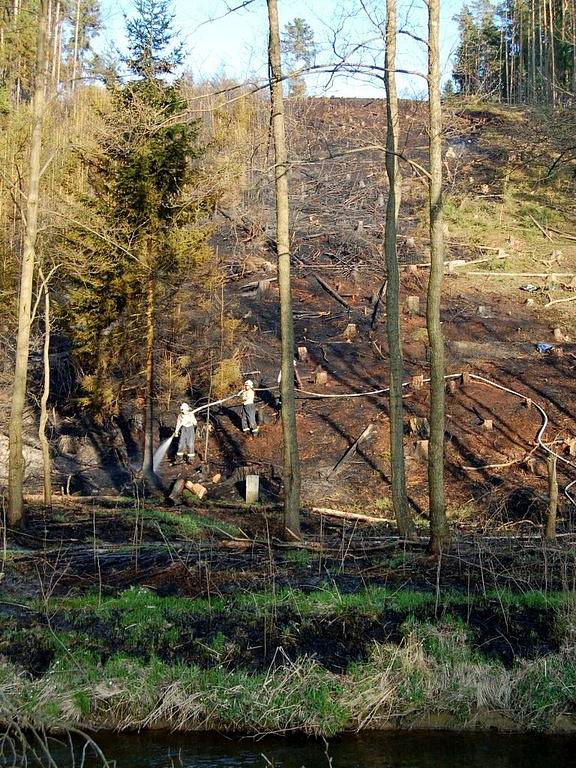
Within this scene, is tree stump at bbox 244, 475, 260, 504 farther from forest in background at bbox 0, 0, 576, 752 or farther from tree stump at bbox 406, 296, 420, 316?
tree stump at bbox 406, 296, 420, 316

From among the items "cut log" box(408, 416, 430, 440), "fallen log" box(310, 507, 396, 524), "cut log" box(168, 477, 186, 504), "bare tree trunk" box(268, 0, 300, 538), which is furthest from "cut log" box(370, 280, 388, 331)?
"bare tree trunk" box(268, 0, 300, 538)

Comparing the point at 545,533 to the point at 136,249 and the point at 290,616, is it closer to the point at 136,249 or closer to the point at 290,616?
the point at 290,616

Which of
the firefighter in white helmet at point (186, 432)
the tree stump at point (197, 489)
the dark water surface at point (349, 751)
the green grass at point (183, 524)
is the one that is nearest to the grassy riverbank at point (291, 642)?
the dark water surface at point (349, 751)

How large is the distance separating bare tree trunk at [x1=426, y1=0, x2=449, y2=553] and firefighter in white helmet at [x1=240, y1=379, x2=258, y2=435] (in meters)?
10.6

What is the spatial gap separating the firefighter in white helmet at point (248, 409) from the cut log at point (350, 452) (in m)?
2.69

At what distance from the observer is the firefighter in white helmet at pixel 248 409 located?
21.4 meters

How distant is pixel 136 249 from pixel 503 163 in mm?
27991

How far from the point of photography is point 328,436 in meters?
21.3

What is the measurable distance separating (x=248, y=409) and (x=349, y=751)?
46.5 feet

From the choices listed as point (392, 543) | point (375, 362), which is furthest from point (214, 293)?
point (392, 543)

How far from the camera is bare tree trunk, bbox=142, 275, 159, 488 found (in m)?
21.0

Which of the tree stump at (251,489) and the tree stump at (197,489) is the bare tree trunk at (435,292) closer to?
the tree stump at (251,489)

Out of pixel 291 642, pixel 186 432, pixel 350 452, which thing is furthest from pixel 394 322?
pixel 186 432

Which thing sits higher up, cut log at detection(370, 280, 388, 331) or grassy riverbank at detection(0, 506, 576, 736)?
cut log at detection(370, 280, 388, 331)
